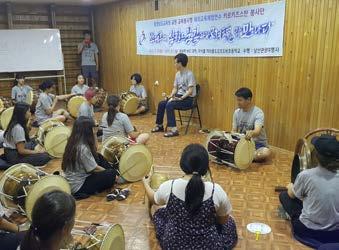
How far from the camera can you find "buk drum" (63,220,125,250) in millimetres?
1879

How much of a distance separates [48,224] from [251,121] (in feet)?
10.8

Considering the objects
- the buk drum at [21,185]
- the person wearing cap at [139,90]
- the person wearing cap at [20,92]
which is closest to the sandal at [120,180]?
the buk drum at [21,185]

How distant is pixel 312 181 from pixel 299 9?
9.06ft

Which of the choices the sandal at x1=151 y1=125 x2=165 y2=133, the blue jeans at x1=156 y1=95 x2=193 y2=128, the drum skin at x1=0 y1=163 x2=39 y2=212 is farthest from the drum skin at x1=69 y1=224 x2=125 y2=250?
the sandal at x1=151 y1=125 x2=165 y2=133

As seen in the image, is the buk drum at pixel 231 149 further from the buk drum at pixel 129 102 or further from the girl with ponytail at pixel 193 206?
the buk drum at pixel 129 102

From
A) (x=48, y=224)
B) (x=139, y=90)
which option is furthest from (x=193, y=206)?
(x=139, y=90)

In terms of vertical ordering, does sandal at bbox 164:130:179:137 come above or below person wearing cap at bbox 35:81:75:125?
below

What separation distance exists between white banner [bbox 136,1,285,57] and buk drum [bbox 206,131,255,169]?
148cm

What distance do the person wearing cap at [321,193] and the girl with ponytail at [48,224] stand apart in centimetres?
164

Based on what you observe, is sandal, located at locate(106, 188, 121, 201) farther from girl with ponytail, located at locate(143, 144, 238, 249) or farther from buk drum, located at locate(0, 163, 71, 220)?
girl with ponytail, located at locate(143, 144, 238, 249)

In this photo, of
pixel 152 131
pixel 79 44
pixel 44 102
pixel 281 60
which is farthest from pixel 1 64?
pixel 281 60

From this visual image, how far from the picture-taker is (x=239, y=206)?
3070mm

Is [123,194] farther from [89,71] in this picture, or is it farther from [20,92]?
[89,71]

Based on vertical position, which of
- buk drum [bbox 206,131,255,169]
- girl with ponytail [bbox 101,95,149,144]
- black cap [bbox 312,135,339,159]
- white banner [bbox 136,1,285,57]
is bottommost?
buk drum [bbox 206,131,255,169]
